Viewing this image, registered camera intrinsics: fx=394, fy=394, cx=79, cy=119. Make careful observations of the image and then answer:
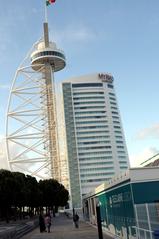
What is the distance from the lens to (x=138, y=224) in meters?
23.8

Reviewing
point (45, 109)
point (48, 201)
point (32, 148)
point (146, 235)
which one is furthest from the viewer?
point (45, 109)

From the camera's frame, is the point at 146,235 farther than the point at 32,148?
No

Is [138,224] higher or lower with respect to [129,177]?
lower

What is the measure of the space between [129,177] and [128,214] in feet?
9.15

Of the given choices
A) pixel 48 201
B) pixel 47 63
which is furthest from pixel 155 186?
pixel 47 63

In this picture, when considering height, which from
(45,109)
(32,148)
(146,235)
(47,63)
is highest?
(47,63)

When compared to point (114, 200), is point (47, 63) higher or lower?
higher

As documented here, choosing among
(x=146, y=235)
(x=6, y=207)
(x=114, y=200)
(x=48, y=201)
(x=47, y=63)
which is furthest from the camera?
(x=47, y=63)

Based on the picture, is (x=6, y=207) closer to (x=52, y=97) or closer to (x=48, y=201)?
(x=48, y=201)

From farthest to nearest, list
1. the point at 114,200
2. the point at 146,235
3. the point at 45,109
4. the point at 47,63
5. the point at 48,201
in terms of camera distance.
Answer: the point at 47,63
the point at 45,109
the point at 48,201
the point at 114,200
the point at 146,235

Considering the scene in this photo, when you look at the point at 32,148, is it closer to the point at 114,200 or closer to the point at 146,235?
the point at 114,200

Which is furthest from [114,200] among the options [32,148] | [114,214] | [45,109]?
[45,109]

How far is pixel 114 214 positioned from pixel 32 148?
137 m

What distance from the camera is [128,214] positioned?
86.1ft
